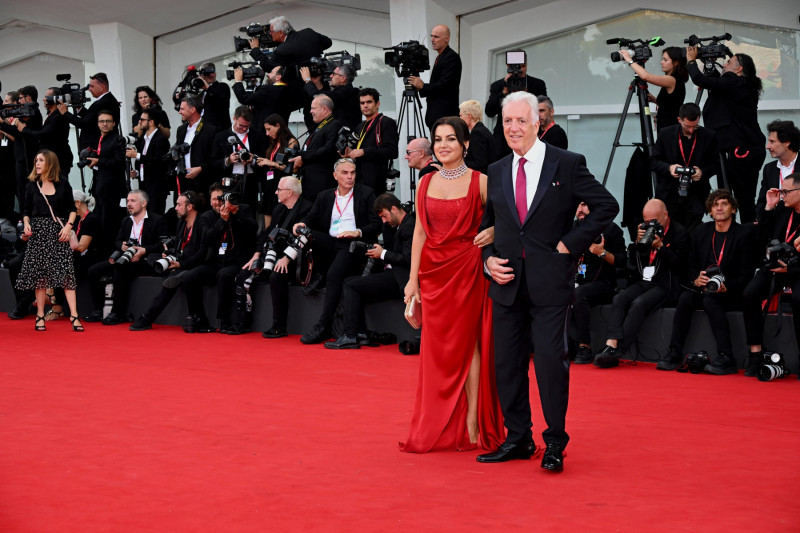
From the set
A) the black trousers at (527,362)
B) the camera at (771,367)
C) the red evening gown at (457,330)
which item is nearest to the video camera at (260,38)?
the camera at (771,367)

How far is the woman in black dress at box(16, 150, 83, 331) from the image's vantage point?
8.68 meters

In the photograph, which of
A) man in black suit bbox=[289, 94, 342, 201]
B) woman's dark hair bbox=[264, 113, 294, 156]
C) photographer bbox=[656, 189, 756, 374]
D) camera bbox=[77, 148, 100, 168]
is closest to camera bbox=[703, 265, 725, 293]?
photographer bbox=[656, 189, 756, 374]

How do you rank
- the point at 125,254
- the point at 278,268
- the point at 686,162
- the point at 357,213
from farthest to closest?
the point at 125,254 < the point at 278,268 < the point at 357,213 < the point at 686,162

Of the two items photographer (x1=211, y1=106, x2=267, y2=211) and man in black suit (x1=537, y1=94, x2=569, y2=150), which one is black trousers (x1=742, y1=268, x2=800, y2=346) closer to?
man in black suit (x1=537, y1=94, x2=569, y2=150)

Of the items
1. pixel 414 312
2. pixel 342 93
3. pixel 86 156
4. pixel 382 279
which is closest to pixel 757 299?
pixel 382 279

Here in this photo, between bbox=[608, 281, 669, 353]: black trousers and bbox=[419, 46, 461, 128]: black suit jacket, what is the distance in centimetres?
261

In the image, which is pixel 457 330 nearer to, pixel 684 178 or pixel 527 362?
pixel 527 362

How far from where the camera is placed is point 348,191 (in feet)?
27.3

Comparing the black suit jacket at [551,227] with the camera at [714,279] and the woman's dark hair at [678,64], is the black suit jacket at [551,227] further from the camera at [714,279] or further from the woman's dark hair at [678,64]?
the woman's dark hair at [678,64]

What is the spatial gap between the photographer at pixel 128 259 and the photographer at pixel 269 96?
4.47ft

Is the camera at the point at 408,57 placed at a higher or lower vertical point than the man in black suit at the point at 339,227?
higher

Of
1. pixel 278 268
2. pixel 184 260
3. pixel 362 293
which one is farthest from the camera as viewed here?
pixel 184 260

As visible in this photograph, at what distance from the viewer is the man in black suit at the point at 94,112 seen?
10.6 meters

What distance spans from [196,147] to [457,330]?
5937 mm
